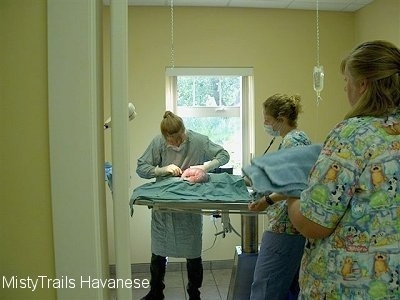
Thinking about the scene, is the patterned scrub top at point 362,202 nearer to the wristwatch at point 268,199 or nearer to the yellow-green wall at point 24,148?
the wristwatch at point 268,199

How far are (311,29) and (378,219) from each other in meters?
2.99

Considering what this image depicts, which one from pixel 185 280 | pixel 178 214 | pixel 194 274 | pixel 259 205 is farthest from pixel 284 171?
pixel 185 280

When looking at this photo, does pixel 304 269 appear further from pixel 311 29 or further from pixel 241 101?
pixel 311 29

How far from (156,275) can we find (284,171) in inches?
74.4

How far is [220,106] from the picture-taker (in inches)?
138

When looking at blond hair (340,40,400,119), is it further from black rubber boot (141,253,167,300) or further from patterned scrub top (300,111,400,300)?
black rubber boot (141,253,167,300)

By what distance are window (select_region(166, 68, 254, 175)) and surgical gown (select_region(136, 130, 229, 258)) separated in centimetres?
95

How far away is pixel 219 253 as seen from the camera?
11.3ft

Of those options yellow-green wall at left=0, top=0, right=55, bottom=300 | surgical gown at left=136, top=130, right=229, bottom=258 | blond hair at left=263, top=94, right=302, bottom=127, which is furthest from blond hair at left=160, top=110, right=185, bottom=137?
yellow-green wall at left=0, top=0, right=55, bottom=300

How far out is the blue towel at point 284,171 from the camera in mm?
929

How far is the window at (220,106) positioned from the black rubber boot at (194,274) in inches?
45.0

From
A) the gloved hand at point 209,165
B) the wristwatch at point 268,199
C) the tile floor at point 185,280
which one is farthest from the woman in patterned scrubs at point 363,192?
the tile floor at point 185,280

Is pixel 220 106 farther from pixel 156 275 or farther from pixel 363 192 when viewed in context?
pixel 363 192

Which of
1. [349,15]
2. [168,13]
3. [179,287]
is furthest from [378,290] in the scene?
[349,15]
